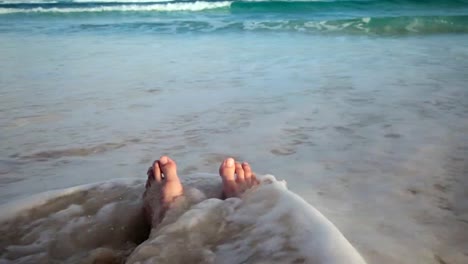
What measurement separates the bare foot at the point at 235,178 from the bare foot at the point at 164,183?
0.63 feet

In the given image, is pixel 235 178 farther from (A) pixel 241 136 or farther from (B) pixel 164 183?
(A) pixel 241 136

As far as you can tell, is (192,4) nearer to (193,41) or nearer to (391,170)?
(193,41)

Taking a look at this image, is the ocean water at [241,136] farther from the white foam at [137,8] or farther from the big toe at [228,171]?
the white foam at [137,8]

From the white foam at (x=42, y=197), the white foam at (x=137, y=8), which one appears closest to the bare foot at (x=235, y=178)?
the white foam at (x=42, y=197)

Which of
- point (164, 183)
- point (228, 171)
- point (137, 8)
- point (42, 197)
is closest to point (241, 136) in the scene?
point (228, 171)

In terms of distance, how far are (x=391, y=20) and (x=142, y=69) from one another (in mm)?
7583

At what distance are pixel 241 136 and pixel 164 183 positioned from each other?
39.1 inches

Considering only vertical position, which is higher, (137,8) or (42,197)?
(137,8)

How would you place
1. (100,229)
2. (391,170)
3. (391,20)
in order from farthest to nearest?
1. (391,20)
2. (391,170)
3. (100,229)

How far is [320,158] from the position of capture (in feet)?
7.81

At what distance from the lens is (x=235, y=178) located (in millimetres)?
1912

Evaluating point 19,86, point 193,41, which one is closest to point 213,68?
point 19,86

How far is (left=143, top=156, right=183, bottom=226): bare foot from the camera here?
5.77 feet

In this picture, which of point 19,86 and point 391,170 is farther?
point 19,86
